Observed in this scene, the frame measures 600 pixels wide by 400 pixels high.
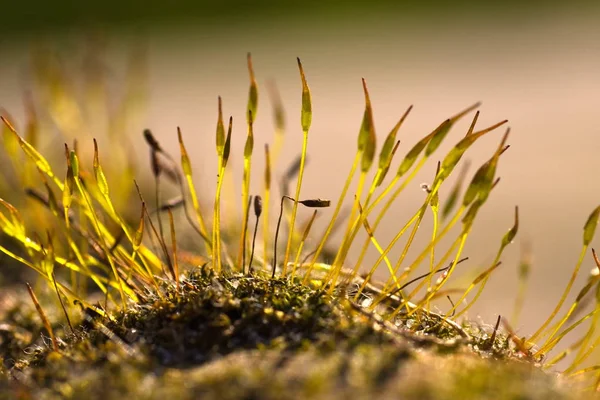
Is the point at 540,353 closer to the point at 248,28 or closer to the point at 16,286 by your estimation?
the point at 16,286

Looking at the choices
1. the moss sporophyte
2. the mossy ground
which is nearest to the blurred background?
the moss sporophyte

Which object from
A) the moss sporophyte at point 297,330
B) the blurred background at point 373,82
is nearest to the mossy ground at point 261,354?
the moss sporophyte at point 297,330

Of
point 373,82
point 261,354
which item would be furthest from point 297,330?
point 373,82

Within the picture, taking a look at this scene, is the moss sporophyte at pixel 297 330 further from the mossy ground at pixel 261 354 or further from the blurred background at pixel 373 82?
the blurred background at pixel 373 82

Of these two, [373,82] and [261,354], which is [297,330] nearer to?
[261,354]

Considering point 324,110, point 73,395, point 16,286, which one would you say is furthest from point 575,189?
point 73,395
